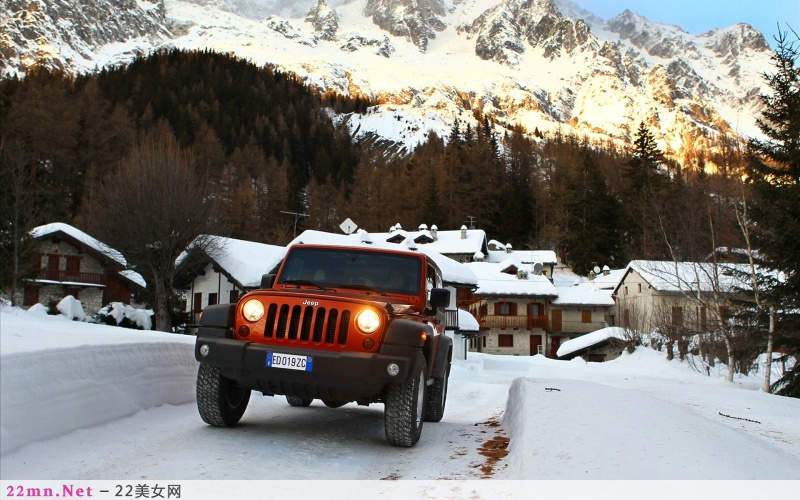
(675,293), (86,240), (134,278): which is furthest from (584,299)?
(86,240)

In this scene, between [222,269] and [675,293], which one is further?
[675,293]

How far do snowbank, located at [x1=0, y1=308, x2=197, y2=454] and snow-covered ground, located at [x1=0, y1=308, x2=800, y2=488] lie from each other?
0.01m

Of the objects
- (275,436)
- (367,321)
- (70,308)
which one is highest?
(367,321)

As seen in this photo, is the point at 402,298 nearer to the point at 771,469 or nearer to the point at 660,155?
the point at 771,469

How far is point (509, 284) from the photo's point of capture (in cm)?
5631

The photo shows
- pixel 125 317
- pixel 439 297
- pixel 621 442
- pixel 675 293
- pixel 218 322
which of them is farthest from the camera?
pixel 675 293

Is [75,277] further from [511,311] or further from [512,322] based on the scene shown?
[511,311]

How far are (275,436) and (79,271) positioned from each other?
143ft

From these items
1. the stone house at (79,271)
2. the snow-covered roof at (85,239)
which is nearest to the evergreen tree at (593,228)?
the stone house at (79,271)

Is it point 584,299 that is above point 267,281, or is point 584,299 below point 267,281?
above

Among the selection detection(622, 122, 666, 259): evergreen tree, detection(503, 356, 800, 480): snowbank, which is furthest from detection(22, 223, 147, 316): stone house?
detection(622, 122, 666, 259): evergreen tree

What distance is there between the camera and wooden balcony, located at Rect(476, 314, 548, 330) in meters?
56.1

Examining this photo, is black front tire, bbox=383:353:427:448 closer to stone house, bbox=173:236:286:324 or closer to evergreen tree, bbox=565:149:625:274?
stone house, bbox=173:236:286:324
